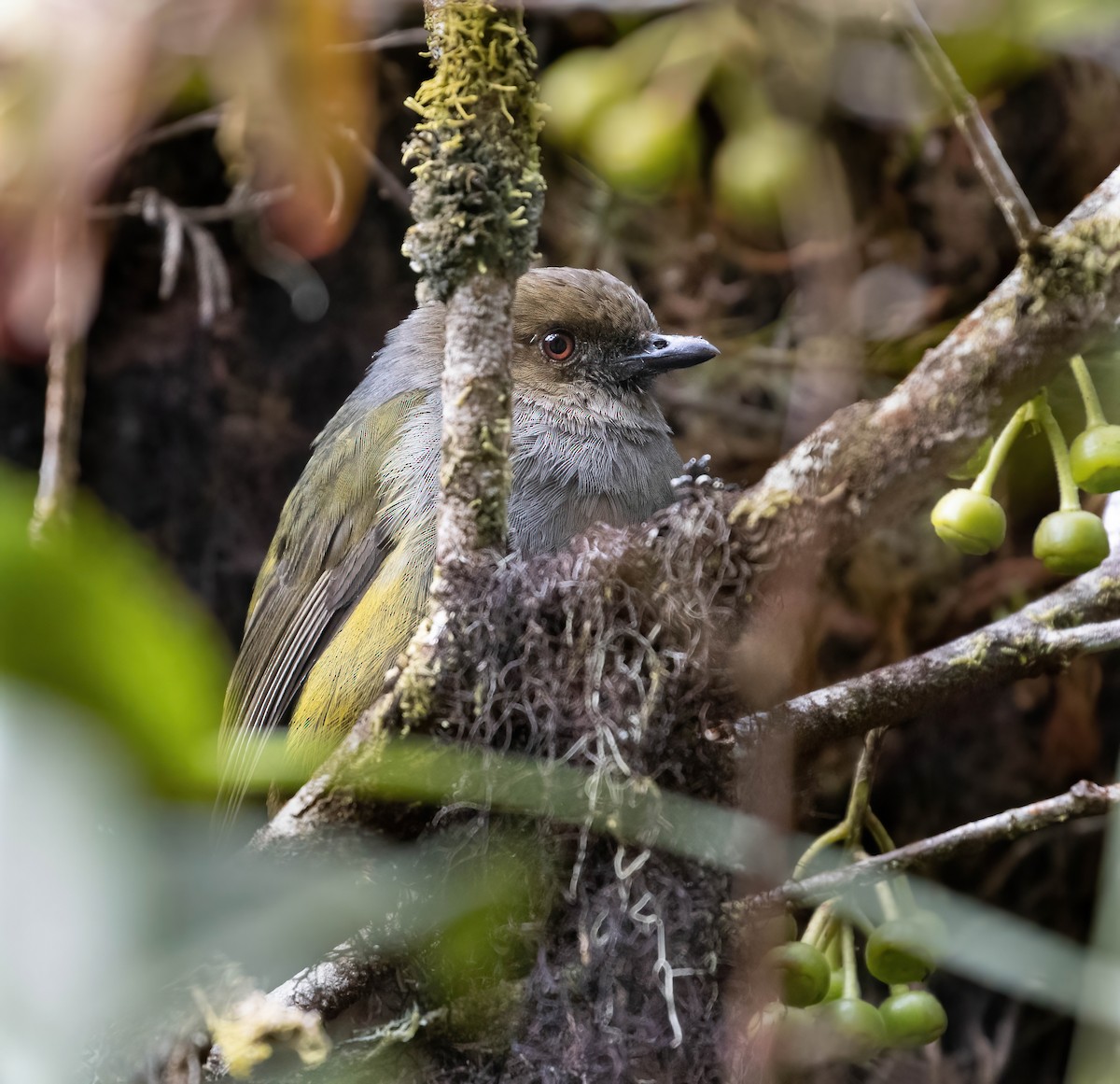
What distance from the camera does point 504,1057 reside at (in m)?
2.27

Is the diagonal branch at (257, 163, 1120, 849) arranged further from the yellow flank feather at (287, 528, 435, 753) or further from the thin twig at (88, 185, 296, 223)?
the thin twig at (88, 185, 296, 223)

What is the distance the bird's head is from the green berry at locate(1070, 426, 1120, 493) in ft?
3.80

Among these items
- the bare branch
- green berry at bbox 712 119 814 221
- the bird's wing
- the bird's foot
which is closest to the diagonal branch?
the bird's foot

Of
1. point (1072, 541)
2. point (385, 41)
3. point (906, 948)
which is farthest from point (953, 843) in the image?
point (385, 41)

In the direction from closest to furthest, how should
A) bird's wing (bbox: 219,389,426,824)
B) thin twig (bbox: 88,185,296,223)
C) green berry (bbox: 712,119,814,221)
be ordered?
bird's wing (bbox: 219,389,426,824), green berry (bbox: 712,119,814,221), thin twig (bbox: 88,185,296,223)

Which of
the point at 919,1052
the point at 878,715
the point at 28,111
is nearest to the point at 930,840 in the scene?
the point at 878,715

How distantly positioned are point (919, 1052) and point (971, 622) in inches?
53.1

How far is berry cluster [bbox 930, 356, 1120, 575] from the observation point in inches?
90.4

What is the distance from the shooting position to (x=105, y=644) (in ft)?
2.01

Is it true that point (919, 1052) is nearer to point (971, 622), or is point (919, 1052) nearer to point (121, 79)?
point (971, 622)

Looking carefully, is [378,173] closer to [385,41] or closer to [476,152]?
[385,41]

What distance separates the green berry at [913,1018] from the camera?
241 cm

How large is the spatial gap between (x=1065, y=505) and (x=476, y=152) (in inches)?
49.5

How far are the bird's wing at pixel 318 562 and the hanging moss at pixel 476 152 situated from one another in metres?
0.90
